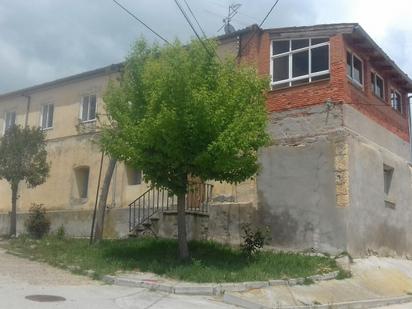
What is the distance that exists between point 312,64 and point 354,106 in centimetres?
184

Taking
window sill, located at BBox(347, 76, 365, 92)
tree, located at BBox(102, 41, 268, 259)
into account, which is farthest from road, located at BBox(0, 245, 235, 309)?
window sill, located at BBox(347, 76, 365, 92)

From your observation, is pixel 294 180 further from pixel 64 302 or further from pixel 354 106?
pixel 64 302

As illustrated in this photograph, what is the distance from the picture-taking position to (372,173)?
1720 centimetres

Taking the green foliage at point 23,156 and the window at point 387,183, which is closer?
the window at point 387,183

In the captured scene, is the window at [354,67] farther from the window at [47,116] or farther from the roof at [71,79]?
the window at [47,116]

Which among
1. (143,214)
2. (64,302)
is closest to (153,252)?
(143,214)

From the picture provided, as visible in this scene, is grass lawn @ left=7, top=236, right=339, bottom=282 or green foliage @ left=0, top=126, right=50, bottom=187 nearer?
grass lawn @ left=7, top=236, right=339, bottom=282

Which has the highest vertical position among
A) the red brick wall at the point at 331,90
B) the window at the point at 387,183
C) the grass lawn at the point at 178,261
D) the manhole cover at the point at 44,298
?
the red brick wall at the point at 331,90

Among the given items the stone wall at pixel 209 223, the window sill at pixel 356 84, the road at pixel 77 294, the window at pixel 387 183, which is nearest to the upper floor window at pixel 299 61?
the window sill at pixel 356 84

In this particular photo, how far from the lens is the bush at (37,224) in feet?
69.7

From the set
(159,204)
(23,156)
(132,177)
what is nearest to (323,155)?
(159,204)

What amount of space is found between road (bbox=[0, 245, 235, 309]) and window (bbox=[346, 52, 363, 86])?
9.32 meters

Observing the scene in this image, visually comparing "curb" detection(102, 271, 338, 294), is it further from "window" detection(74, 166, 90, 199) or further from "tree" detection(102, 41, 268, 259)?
"window" detection(74, 166, 90, 199)

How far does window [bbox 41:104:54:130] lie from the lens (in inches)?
973
